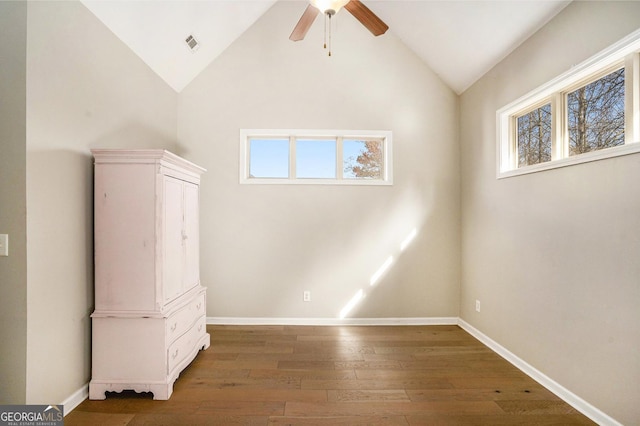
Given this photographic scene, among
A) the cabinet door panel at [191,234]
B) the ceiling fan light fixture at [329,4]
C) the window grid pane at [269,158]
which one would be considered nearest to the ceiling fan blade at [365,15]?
the ceiling fan light fixture at [329,4]

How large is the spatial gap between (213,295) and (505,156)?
360 centimetres

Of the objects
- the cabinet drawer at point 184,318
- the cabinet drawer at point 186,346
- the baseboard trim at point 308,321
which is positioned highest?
the cabinet drawer at point 184,318

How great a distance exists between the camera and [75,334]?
201cm

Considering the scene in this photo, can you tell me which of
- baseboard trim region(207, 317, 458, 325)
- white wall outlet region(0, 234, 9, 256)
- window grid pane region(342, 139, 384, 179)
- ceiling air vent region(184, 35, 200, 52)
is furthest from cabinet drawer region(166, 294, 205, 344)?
ceiling air vent region(184, 35, 200, 52)

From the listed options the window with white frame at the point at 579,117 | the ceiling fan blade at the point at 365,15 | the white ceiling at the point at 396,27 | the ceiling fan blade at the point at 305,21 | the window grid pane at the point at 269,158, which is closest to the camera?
the window with white frame at the point at 579,117

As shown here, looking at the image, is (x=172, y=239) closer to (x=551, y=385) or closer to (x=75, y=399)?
(x=75, y=399)

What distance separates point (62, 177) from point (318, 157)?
2509mm

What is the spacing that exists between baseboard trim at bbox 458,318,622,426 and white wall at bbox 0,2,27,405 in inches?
139

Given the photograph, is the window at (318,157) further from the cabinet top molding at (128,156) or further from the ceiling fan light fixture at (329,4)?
the ceiling fan light fixture at (329,4)

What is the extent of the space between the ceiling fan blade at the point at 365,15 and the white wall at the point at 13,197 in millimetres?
1997

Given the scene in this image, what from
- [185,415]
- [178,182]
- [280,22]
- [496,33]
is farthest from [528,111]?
[185,415]

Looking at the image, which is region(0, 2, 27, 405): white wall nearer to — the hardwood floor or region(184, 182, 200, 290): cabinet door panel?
the hardwood floor

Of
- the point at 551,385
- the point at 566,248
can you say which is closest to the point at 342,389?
the point at 551,385

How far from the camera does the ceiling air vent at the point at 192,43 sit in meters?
3.01
